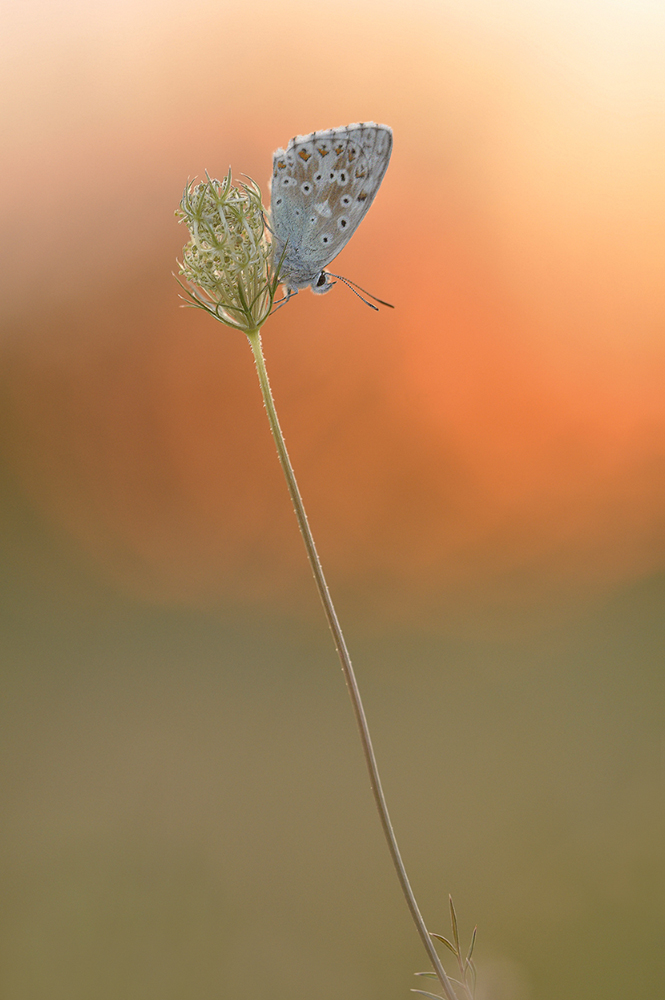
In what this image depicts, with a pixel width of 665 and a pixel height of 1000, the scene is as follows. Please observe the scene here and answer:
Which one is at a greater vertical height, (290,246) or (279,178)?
(279,178)

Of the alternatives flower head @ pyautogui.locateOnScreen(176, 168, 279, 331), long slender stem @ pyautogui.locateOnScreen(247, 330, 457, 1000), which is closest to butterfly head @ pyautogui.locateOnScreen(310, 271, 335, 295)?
flower head @ pyautogui.locateOnScreen(176, 168, 279, 331)

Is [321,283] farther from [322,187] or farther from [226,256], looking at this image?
[226,256]

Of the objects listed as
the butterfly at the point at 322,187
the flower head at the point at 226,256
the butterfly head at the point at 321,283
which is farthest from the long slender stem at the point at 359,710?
the butterfly head at the point at 321,283

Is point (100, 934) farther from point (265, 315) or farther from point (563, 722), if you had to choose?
point (265, 315)

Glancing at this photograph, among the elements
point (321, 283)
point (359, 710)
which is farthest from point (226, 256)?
point (359, 710)

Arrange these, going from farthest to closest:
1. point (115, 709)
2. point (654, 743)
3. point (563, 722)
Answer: point (115, 709) < point (563, 722) < point (654, 743)

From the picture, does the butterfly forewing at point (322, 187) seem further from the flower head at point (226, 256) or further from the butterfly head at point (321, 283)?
the flower head at point (226, 256)

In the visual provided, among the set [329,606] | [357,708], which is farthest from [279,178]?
[357,708]
